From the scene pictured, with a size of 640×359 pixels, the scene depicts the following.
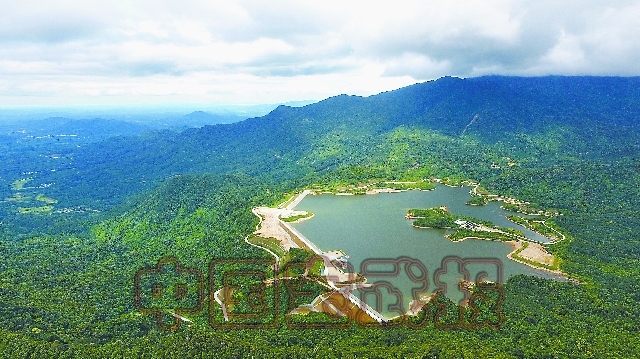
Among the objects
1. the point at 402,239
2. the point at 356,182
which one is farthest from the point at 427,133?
the point at 402,239

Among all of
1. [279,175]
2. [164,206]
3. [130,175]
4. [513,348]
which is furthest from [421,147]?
[130,175]

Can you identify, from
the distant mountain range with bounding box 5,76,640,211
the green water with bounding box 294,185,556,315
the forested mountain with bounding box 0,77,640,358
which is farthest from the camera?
the distant mountain range with bounding box 5,76,640,211

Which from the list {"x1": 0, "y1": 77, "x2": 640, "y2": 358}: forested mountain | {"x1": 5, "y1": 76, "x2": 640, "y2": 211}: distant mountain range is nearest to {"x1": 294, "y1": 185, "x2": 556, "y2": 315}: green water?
{"x1": 0, "y1": 77, "x2": 640, "y2": 358}: forested mountain

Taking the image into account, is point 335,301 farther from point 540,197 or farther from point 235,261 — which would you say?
point 540,197

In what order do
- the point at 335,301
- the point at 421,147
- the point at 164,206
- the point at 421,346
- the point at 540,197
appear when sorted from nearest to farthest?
the point at 421,346, the point at 335,301, the point at 540,197, the point at 164,206, the point at 421,147

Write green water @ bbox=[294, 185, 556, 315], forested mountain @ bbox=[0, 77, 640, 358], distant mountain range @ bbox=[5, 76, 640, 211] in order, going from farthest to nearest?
distant mountain range @ bbox=[5, 76, 640, 211]
green water @ bbox=[294, 185, 556, 315]
forested mountain @ bbox=[0, 77, 640, 358]

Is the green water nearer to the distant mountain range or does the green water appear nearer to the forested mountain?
the forested mountain

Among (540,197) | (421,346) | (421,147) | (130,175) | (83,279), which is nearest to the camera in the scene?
(421,346)
